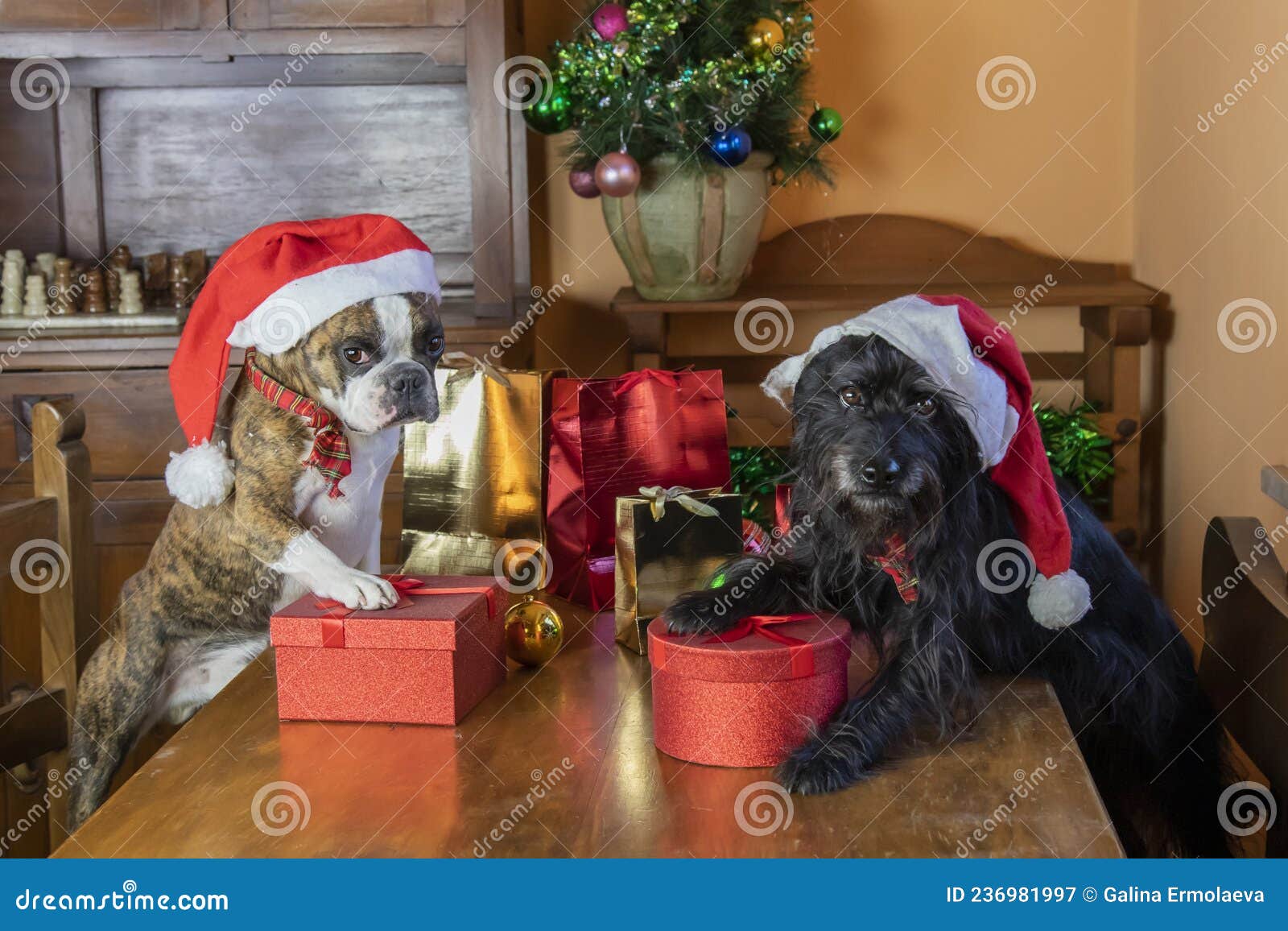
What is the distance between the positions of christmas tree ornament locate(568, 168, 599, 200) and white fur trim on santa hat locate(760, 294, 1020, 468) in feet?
4.42

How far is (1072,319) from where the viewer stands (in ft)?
9.35

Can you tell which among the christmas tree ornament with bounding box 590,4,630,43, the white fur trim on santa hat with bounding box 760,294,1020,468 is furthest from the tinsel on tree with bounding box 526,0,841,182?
the white fur trim on santa hat with bounding box 760,294,1020,468

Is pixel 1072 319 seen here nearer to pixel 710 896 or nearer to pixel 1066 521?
pixel 1066 521

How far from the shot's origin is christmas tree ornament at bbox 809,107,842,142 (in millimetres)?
2527

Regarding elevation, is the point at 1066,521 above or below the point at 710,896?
above

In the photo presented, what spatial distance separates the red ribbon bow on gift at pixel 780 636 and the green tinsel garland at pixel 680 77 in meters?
1.42

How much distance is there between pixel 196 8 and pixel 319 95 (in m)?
0.44

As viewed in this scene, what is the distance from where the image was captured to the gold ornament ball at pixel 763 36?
7.70ft

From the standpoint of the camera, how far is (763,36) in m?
2.35

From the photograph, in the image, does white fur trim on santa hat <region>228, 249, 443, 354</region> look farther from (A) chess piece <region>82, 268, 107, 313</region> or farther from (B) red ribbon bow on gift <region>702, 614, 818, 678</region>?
(A) chess piece <region>82, 268, 107, 313</region>

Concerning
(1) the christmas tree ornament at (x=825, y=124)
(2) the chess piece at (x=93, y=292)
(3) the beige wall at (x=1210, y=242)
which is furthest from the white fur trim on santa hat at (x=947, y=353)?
(2) the chess piece at (x=93, y=292)

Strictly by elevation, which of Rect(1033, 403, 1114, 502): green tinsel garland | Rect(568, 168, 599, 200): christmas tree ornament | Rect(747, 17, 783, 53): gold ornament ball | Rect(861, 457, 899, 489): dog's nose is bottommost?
Rect(1033, 403, 1114, 502): green tinsel garland

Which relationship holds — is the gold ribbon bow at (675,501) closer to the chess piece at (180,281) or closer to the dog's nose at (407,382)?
the dog's nose at (407,382)

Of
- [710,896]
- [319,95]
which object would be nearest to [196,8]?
[319,95]
